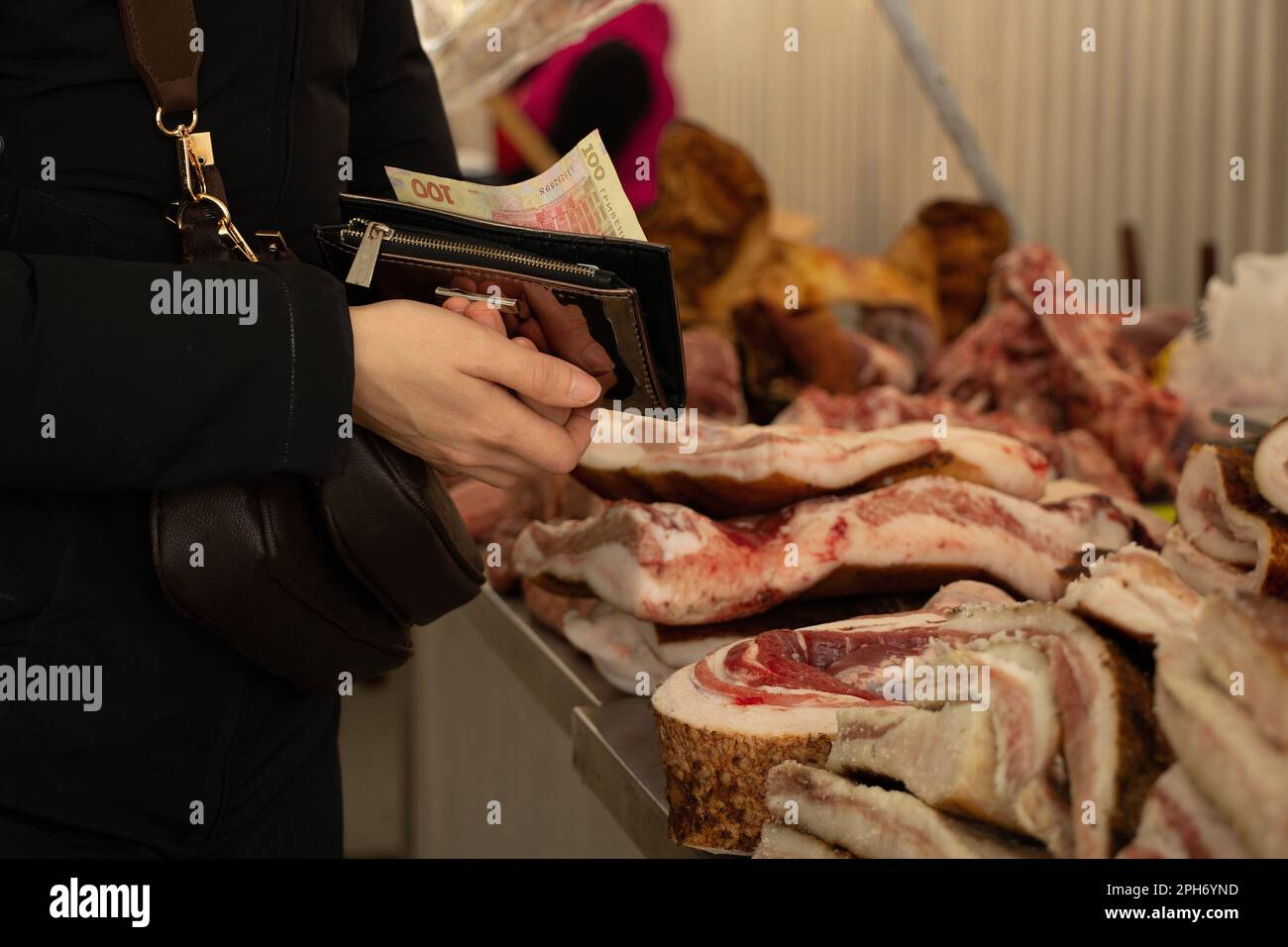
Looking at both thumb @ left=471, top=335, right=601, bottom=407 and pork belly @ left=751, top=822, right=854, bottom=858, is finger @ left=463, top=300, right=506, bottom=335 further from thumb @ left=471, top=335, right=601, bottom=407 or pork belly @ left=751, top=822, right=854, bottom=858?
pork belly @ left=751, top=822, right=854, bottom=858

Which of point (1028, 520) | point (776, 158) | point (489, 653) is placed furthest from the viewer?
point (776, 158)

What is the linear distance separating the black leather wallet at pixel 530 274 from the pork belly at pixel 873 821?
1.36 feet

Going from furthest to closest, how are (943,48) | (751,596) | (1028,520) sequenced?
(943,48) < (1028,520) < (751,596)

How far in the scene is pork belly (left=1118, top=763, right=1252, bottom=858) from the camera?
22.8 inches

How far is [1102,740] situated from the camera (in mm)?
629

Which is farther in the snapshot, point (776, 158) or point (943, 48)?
point (776, 158)

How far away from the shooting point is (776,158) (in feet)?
19.3

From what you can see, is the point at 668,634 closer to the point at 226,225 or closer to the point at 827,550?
the point at 827,550

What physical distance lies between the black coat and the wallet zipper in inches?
1.9

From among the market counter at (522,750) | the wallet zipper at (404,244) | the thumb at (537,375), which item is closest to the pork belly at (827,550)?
the market counter at (522,750)

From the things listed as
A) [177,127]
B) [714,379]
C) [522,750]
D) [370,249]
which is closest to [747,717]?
[370,249]
